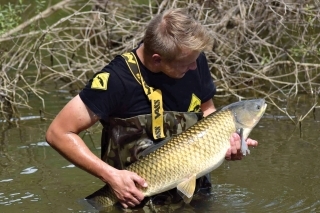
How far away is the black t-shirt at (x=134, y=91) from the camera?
4.83 metres

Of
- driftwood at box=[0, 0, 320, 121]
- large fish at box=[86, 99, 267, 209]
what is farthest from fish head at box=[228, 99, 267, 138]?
driftwood at box=[0, 0, 320, 121]

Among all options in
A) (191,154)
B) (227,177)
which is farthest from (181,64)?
(227,177)

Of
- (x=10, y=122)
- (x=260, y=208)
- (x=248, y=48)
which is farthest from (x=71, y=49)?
(x=260, y=208)

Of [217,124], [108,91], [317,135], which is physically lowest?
[317,135]

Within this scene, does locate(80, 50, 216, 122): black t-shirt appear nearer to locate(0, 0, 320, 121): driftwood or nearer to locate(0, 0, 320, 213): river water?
locate(0, 0, 320, 213): river water

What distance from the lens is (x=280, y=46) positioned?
10188mm

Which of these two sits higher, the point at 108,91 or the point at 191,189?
the point at 108,91

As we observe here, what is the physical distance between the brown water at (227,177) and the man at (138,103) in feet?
1.64

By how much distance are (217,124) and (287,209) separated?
932 millimetres

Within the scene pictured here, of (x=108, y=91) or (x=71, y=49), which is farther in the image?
(x=71, y=49)

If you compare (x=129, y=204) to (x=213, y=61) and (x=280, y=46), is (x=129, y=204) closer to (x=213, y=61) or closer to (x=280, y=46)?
(x=213, y=61)

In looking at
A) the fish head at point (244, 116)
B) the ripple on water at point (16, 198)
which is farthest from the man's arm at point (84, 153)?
the ripple on water at point (16, 198)

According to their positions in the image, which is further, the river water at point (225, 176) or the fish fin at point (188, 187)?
the river water at point (225, 176)

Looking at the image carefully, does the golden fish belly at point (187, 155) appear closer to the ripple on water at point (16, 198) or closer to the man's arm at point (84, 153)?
the man's arm at point (84, 153)
